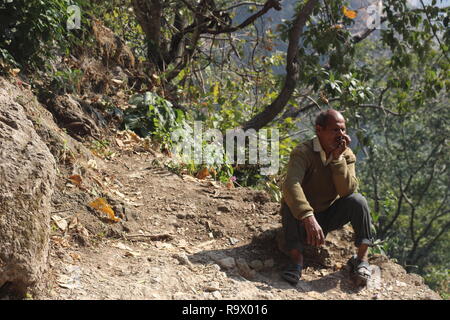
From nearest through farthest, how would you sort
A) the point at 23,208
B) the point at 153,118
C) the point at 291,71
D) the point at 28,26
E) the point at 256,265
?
the point at 23,208 < the point at 256,265 < the point at 28,26 < the point at 153,118 < the point at 291,71

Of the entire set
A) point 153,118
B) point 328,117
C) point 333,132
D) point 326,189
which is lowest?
point 326,189

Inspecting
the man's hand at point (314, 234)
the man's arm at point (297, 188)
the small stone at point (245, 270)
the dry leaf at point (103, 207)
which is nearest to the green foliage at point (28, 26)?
the dry leaf at point (103, 207)

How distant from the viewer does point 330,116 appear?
373 centimetres

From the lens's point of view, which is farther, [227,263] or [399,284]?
[399,284]

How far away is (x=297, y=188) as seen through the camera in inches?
143

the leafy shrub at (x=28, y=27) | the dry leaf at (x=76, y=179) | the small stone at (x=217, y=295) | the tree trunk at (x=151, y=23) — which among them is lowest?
the small stone at (x=217, y=295)

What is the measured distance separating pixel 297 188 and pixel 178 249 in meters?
1.00

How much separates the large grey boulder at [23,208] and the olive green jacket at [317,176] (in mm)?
1561

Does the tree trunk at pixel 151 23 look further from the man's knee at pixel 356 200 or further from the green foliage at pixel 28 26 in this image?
the man's knee at pixel 356 200

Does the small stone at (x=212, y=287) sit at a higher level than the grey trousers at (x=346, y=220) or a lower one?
lower

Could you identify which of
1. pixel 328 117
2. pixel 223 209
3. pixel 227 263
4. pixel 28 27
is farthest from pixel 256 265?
pixel 28 27

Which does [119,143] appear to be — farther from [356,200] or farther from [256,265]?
[356,200]

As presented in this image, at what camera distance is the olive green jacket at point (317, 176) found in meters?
3.71

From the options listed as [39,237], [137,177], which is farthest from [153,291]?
[137,177]
